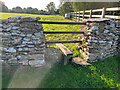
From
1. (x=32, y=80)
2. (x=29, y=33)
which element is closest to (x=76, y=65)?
(x=32, y=80)

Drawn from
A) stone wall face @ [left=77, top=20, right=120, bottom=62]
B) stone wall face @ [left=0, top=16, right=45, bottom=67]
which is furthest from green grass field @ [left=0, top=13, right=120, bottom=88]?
stone wall face @ [left=0, top=16, right=45, bottom=67]

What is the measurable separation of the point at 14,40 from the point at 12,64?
2.93ft

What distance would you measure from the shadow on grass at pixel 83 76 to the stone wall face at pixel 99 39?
0.43 m

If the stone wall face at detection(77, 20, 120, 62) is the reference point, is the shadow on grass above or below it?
below

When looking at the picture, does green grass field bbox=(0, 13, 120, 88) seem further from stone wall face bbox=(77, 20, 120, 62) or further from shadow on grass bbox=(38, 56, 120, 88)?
stone wall face bbox=(77, 20, 120, 62)

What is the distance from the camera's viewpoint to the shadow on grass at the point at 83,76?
10.4 ft

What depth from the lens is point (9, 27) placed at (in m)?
3.43

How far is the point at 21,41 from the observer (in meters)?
3.54

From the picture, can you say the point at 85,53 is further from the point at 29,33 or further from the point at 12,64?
the point at 12,64

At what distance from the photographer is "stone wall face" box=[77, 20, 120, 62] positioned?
4.03 meters

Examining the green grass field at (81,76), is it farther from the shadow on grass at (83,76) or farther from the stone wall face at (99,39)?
the stone wall face at (99,39)

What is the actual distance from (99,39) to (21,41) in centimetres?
309

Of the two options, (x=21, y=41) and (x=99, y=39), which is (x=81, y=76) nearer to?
(x=99, y=39)

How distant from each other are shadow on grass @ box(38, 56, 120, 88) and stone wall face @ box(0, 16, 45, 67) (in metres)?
0.85
